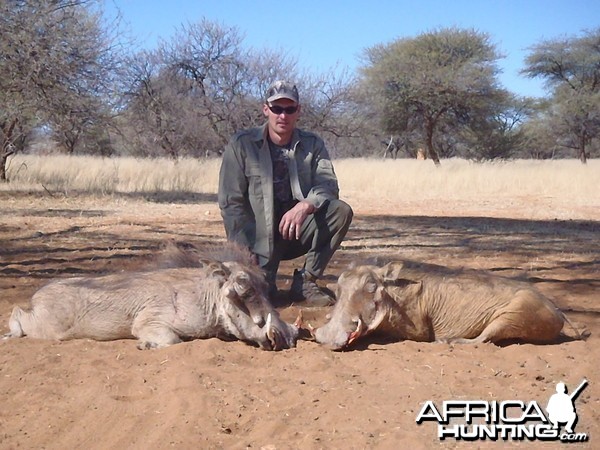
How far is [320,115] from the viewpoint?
22.8m

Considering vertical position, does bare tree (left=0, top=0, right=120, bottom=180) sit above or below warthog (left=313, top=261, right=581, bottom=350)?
above

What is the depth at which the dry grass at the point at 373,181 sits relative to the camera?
15.5m

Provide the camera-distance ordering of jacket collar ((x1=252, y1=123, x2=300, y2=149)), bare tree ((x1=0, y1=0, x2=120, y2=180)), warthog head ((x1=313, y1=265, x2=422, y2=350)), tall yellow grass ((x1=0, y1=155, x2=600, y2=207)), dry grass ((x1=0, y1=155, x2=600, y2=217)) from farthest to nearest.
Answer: tall yellow grass ((x1=0, y1=155, x2=600, y2=207)) < dry grass ((x1=0, y1=155, x2=600, y2=217)) < bare tree ((x1=0, y1=0, x2=120, y2=180)) < jacket collar ((x1=252, y1=123, x2=300, y2=149)) < warthog head ((x1=313, y1=265, x2=422, y2=350))

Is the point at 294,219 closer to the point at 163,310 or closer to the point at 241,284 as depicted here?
the point at 241,284

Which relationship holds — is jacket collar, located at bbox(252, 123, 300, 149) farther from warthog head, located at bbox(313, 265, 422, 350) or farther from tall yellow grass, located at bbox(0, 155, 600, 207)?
tall yellow grass, located at bbox(0, 155, 600, 207)

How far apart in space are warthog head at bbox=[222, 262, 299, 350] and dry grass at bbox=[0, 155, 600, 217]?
10.4m

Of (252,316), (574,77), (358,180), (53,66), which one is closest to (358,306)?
(252,316)

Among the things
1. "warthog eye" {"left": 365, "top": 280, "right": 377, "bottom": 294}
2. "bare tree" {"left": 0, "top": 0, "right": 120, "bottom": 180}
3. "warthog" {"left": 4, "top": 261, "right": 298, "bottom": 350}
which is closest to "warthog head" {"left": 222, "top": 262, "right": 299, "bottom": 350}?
"warthog" {"left": 4, "top": 261, "right": 298, "bottom": 350}

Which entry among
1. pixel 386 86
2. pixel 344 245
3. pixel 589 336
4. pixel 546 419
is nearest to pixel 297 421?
pixel 546 419

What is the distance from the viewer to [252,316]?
164 inches

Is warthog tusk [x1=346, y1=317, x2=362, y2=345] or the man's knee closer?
warthog tusk [x1=346, y1=317, x2=362, y2=345]

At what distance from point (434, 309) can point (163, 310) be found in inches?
62.6

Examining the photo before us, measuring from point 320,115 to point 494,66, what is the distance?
11.7 m

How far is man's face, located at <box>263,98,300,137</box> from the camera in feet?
17.3
